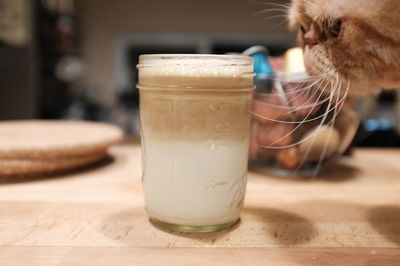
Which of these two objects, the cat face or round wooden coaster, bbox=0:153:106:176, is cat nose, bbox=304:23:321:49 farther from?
round wooden coaster, bbox=0:153:106:176

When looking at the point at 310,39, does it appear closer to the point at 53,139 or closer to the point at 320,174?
the point at 320,174

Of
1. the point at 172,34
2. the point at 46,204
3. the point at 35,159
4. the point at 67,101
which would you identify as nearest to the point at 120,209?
the point at 46,204

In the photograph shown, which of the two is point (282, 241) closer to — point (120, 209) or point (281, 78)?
point (120, 209)

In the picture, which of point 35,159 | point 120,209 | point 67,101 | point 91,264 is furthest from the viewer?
point 67,101

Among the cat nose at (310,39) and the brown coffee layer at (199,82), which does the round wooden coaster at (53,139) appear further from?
the cat nose at (310,39)

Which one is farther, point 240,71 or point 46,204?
point 46,204

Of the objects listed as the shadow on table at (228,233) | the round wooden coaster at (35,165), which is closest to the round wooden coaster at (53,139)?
the round wooden coaster at (35,165)

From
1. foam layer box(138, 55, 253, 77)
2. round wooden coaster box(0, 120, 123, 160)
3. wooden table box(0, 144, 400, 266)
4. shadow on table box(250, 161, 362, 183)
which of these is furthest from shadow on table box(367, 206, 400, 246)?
round wooden coaster box(0, 120, 123, 160)
